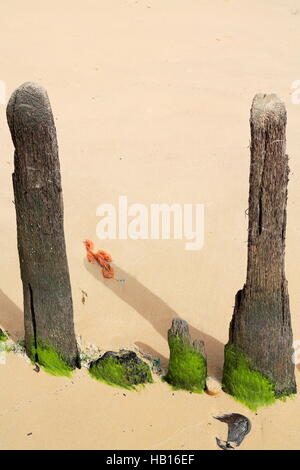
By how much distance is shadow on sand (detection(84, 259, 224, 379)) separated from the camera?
8.77 meters

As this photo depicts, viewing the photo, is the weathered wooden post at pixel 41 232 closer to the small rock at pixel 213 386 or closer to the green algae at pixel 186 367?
the green algae at pixel 186 367

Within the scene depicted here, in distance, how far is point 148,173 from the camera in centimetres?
1322

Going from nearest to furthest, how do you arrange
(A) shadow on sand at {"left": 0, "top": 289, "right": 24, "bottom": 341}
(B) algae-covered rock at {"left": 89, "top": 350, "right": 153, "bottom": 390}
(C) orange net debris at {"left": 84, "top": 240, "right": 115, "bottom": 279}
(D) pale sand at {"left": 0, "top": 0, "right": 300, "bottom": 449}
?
(D) pale sand at {"left": 0, "top": 0, "right": 300, "bottom": 449} → (B) algae-covered rock at {"left": 89, "top": 350, "right": 153, "bottom": 390} → (A) shadow on sand at {"left": 0, "top": 289, "right": 24, "bottom": 341} → (C) orange net debris at {"left": 84, "top": 240, "right": 115, "bottom": 279}

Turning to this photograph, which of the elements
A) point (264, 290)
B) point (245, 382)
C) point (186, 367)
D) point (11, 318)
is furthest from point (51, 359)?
point (264, 290)

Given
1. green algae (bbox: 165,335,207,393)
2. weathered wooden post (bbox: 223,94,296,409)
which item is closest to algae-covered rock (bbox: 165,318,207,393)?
green algae (bbox: 165,335,207,393)

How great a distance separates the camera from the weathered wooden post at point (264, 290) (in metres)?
6.59

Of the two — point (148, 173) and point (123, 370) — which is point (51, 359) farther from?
point (148, 173)

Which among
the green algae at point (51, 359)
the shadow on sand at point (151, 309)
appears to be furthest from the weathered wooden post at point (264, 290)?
the green algae at point (51, 359)

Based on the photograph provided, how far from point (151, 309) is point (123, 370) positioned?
1.87 metres

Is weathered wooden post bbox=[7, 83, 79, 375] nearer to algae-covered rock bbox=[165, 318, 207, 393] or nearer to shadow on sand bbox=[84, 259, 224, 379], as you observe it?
algae-covered rock bbox=[165, 318, 207, 393]

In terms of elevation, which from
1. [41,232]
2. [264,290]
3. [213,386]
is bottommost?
[213,386]

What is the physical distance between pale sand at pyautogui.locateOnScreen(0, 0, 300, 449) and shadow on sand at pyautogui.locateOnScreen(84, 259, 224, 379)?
0.09ft

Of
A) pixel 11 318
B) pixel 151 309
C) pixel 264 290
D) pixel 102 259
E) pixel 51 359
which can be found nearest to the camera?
pixel 264 290

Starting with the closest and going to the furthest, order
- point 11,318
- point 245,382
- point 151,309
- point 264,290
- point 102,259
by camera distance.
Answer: point 264,290
point 245,382
point 11,318
point 151,309
point 102,259
